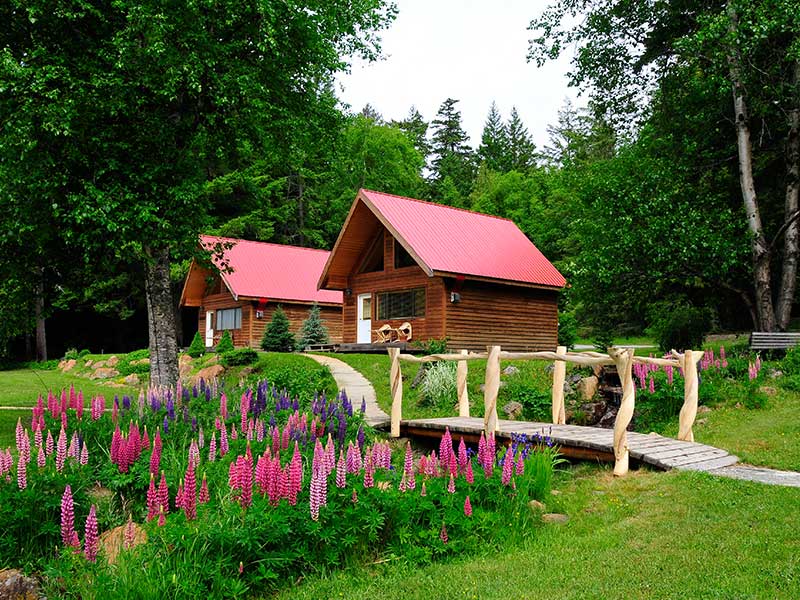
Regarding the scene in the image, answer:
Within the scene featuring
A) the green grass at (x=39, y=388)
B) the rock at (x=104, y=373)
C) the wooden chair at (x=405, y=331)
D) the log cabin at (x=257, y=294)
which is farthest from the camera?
the log cabin at (x=257, y=294)

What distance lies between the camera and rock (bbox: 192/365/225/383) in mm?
20231

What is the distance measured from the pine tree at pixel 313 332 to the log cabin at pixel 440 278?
6.49ft

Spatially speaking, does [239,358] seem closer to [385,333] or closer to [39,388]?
[385,333]

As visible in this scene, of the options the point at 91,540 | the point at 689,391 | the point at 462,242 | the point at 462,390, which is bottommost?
the point at 91,540

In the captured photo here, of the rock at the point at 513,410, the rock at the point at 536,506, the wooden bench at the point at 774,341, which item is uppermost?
the wooden bench at the point at 774,341

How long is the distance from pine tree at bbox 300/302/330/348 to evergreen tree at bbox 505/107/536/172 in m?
38.5

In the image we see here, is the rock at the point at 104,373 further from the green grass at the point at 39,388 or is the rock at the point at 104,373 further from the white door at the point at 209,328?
the white door at the point at 209,328

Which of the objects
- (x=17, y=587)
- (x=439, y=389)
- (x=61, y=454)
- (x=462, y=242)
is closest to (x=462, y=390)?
(x=439, y=389)

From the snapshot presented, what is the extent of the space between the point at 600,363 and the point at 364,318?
1797 cm

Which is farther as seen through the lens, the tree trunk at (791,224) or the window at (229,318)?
the window at (229,318)

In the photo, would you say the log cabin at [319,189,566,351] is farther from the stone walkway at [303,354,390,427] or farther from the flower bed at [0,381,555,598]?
the flower bed at [0,381,555,598]

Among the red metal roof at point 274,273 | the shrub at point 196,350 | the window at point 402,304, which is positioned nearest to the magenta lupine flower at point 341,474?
the window at point 402,304

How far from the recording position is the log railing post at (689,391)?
28.2 feet

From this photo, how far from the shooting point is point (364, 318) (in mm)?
25734
